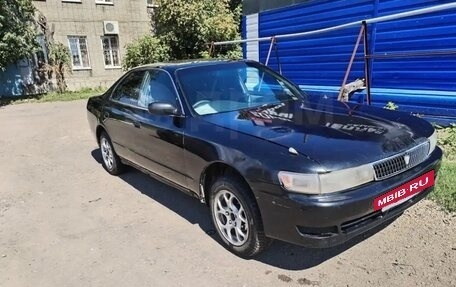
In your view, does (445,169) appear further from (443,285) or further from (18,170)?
(18,170)

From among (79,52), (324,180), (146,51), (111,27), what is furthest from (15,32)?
(324,180)

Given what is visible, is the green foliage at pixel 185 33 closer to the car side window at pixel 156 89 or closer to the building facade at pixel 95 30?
the building facade at pixel 95 30

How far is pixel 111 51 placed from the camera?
21422 millimetres

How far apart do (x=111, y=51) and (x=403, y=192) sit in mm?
20719

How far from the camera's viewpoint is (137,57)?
63.2 feet

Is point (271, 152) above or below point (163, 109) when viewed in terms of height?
below

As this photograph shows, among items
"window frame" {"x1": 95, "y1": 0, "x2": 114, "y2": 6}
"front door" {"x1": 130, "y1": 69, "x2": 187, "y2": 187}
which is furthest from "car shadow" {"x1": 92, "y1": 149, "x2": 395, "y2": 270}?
"window frame" {"x1": 95, "y1": 0, "x2": 114, "y2": 6}

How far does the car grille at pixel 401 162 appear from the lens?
2837 millimetres

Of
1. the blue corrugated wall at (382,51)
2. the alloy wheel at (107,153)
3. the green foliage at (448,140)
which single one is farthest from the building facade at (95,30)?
the green foliage at (448,140)

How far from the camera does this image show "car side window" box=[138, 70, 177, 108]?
407cm

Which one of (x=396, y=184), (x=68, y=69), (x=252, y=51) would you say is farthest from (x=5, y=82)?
(x=396, y=184)

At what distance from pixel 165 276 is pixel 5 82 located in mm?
18560

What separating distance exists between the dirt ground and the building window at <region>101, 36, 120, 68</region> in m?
17.0

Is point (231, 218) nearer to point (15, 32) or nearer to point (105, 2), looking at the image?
point (15, 32)
